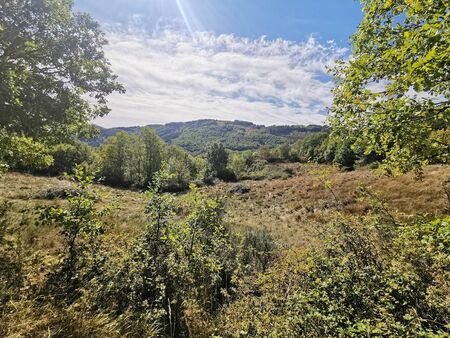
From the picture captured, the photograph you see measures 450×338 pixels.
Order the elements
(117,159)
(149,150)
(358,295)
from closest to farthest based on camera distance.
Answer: (358,295)
(117,159)
(149,150)

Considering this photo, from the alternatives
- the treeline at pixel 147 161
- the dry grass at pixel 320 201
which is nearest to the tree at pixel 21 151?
the dry grass at pixel 320 201

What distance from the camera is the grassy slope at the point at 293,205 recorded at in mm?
7816

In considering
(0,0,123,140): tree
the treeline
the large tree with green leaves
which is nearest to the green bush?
the large tree with green leaves

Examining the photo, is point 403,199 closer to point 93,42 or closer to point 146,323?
point 146,323

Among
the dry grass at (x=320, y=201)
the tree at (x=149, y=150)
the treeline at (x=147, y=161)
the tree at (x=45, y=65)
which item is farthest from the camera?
the tree at (x=149, y=150)

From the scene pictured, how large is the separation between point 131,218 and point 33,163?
463 centimetres

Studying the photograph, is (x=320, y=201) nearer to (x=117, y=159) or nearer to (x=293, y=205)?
(x=293, y=205)

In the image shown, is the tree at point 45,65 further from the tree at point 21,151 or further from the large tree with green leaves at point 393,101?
the large tree with green leaves at point 393,101

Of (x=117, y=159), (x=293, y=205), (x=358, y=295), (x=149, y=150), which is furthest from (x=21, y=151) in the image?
(x=117, y=159)

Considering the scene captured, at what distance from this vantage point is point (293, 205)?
80.7 ft

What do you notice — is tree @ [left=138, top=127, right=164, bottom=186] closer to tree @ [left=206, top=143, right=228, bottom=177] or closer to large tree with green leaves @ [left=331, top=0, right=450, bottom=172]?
tree @ [left=206, top=143, right=228, bottom=177]

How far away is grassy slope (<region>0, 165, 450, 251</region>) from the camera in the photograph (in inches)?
308

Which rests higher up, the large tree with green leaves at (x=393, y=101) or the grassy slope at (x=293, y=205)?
the large tree with green leaves at (x=393, y=101)

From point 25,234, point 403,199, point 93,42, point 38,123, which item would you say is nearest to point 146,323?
point 25,234
